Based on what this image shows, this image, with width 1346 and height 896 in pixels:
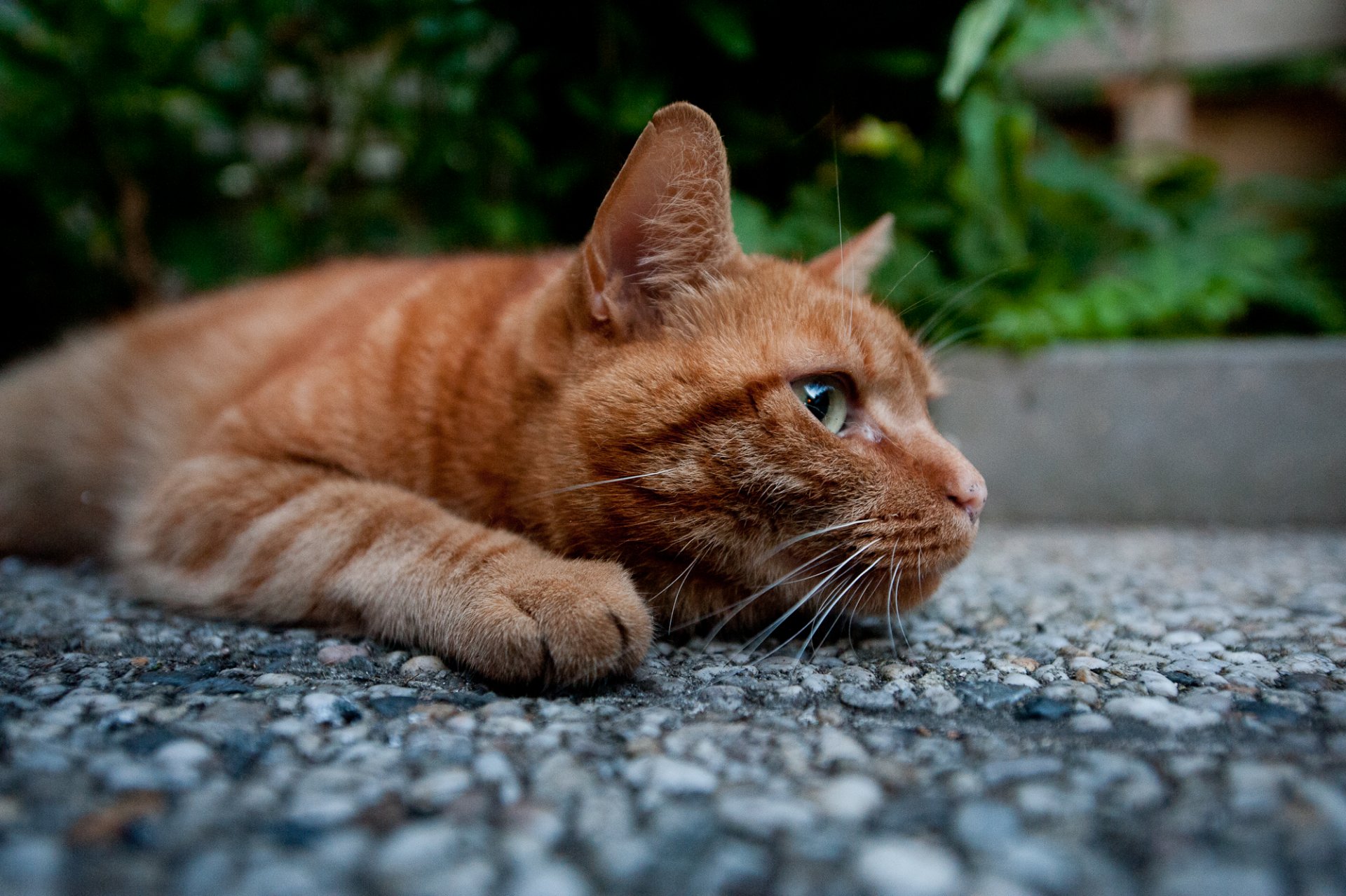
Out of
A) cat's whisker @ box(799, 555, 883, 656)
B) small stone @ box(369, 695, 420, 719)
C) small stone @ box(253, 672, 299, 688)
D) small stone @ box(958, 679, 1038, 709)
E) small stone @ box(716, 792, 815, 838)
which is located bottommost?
small stone @ box(958, 679, 1038, 709)

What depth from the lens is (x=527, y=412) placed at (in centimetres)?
197

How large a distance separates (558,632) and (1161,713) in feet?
3.35

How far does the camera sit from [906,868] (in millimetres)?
930

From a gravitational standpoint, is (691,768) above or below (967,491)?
below

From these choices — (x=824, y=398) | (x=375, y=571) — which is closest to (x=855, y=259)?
(x=824, y=398)

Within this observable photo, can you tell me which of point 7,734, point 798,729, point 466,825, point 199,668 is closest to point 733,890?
point 466,825

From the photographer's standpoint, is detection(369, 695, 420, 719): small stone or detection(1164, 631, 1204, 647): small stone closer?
detection(369, 695, 420, 719): small stone

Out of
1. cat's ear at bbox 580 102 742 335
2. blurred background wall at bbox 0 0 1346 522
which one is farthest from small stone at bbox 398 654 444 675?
blurred background wall at bbox 0 0 1346 522

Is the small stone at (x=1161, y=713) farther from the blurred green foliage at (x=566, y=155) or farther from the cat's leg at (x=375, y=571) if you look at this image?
the blurred green foliage at (x=566, y=155)

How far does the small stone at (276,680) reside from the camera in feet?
4.83

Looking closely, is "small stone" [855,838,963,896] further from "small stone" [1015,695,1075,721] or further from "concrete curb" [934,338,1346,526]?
"concrete curb" [934,338,1346,526]

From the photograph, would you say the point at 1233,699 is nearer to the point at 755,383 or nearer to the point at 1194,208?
the point at 755,383

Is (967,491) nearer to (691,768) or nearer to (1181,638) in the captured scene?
(1181,638)

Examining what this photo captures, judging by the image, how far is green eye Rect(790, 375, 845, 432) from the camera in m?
1.84
